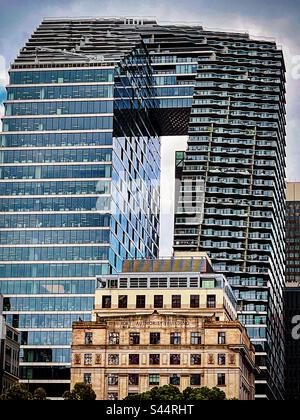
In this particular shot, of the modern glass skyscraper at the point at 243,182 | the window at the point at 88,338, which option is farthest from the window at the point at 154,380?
the modern glass skyscraper at the point at 243,182

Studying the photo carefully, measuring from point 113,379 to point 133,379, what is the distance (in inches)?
73.7

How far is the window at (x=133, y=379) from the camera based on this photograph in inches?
3900

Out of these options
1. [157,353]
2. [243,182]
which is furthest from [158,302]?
[243,182]

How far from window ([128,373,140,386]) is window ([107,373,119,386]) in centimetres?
121

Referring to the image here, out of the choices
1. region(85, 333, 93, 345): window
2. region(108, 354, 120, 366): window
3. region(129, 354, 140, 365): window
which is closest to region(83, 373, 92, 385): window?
region(108, 354, 120, 366): window

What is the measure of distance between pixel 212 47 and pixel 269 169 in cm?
2618

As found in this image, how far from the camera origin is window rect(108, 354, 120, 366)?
100125 mm

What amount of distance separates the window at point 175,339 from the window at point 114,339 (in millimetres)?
5056

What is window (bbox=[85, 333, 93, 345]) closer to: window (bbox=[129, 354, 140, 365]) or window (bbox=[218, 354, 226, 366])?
window (bbox=[129, 354, 140, 365])

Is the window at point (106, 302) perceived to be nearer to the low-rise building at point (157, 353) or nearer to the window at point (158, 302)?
the low-rise building at point (157, 353)

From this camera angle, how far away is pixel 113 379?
9975cm
